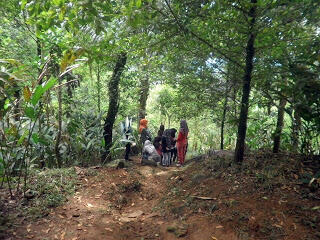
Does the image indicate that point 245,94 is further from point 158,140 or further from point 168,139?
point 158,140

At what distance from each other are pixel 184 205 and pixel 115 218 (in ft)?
3.72

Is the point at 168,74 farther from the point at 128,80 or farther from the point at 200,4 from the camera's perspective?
the point at 200,4

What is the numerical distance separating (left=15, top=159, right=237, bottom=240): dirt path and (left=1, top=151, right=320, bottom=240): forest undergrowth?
0.01 meters

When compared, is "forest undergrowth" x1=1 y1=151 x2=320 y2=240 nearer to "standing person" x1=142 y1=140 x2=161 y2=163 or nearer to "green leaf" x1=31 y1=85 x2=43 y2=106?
"green leaf" x1=31 y1=85 x2=43 y2=106

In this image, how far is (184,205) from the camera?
4.14 meters

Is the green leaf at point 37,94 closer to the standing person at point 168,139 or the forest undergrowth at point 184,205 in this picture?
the forest undergrowth at point 184,205

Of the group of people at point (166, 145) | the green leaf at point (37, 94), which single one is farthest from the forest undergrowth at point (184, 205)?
the group of people at point (166, 145)

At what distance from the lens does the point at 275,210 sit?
11.0 ft

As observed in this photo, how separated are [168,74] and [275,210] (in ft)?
16.1

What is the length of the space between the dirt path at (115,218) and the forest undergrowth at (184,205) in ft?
0.04

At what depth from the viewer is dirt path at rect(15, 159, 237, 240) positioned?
3.42 m

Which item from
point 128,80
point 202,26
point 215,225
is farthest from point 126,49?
point 128,80

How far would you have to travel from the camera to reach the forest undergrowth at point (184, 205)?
3.26 metres

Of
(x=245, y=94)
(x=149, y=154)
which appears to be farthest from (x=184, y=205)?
(x=149, y=154)
